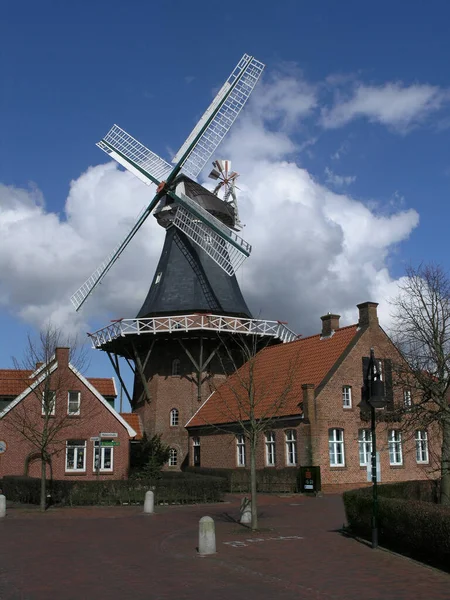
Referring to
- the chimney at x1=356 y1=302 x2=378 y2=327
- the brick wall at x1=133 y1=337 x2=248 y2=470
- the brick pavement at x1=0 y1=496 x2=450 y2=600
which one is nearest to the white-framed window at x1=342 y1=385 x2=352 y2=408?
the chimney at x1=356 y1=302 x2=378 y2=327

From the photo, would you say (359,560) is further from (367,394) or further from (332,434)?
(332,434)

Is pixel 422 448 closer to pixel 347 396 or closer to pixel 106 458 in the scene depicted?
pixel 347 396

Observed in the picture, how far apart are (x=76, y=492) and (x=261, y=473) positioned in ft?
32.7

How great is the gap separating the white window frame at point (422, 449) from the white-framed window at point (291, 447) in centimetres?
752

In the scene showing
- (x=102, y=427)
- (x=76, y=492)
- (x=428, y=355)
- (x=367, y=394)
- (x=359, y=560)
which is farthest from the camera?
(x=102, y=427)

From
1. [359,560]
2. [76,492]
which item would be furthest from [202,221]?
[359,560]

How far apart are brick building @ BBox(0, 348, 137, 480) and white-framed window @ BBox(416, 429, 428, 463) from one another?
15560mm

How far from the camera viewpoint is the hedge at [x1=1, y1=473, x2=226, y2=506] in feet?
80.5

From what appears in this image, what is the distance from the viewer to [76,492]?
24.5 meters

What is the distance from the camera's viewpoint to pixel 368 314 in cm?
3481

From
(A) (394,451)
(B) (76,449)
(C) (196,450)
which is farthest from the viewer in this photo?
(C) (196,450)

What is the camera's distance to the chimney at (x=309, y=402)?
30984 mm

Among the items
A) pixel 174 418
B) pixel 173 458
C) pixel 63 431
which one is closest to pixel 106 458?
pixel 63 431

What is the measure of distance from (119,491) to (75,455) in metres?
9.75
